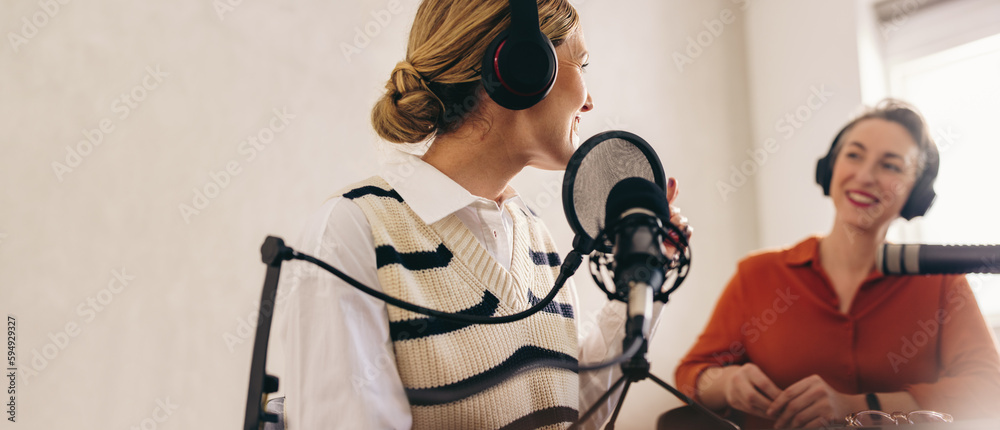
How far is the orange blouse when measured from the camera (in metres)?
1.22

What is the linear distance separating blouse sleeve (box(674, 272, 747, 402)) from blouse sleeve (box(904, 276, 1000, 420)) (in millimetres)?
348

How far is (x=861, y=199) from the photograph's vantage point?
1378mm

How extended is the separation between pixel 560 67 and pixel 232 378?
3.11 feet

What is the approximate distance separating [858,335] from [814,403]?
21 centimetres

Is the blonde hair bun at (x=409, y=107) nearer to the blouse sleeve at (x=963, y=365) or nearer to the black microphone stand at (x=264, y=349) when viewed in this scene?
the black microphone stand at (x=264, y=349)

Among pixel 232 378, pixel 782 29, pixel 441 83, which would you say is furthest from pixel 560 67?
pixel 782 29

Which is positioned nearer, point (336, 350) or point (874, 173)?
point (336, 350)

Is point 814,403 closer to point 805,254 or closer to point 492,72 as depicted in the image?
point 805,254

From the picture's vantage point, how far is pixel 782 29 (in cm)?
266

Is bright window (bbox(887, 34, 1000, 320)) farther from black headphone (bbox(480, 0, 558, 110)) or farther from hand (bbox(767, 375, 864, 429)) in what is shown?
black headphone (bbox(480, 0, 558, 110))

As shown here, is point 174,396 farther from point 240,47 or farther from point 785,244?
point 785,244

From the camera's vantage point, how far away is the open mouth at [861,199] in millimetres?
1367

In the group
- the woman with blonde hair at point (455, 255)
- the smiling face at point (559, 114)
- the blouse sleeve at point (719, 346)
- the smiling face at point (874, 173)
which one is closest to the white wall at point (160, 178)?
the woman with blonde hair at point (455, 255)

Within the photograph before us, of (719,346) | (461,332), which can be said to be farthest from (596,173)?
(719,346)
